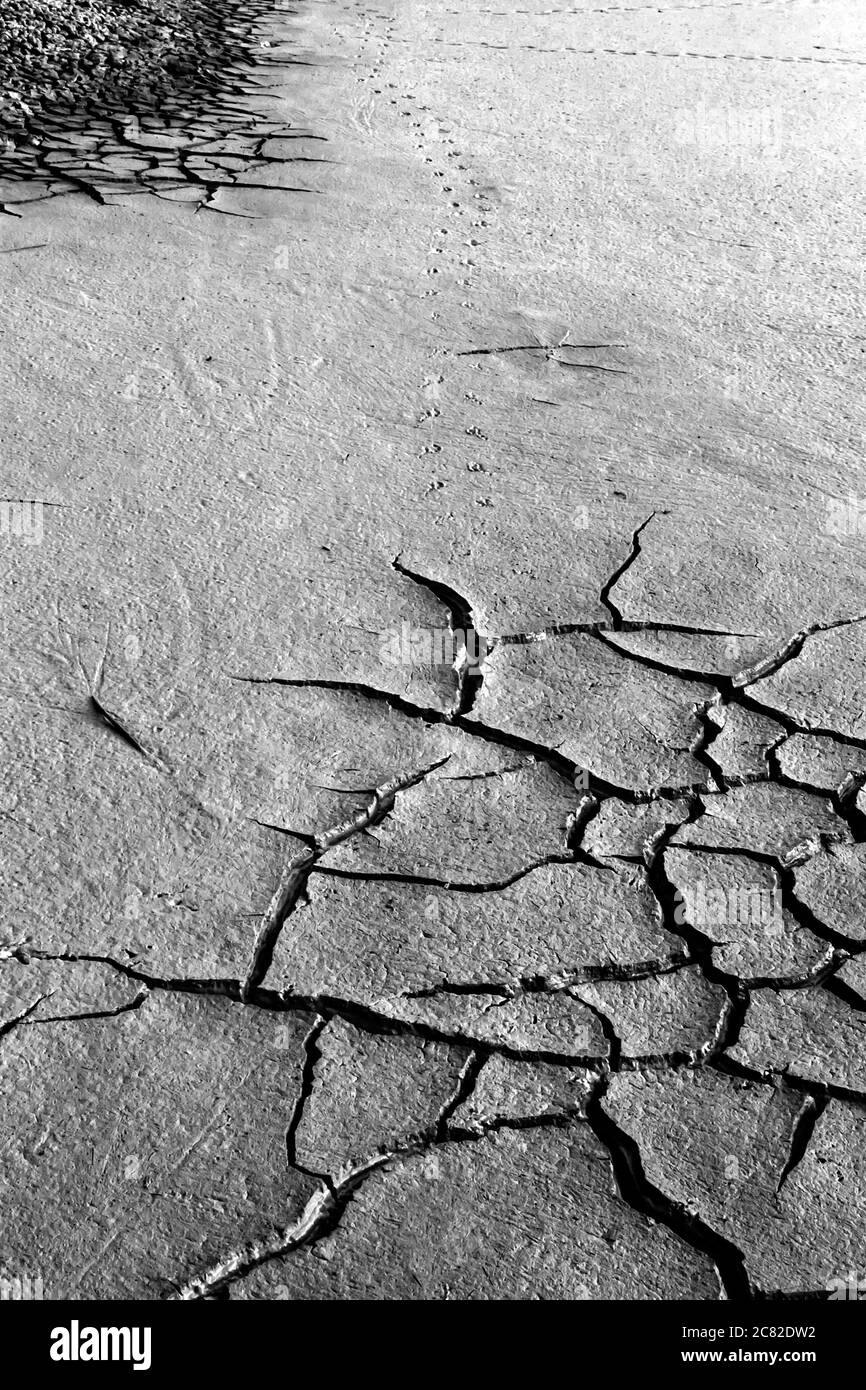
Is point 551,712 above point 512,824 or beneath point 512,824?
above

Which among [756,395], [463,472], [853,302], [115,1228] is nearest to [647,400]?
[756,395]

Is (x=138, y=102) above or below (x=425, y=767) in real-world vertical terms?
above

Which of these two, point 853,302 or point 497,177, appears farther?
point 497,177

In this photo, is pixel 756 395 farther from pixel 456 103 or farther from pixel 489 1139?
pixel 456 103

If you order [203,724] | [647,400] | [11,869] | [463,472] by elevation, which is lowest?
[11,869]

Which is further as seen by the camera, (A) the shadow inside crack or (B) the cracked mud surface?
(A) the shadow inside crack

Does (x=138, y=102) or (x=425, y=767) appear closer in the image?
(x=425, y=767)

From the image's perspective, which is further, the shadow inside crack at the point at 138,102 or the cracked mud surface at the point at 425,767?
the shadow inside crack at the point at 138,102

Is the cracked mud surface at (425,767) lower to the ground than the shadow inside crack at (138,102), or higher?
lower
